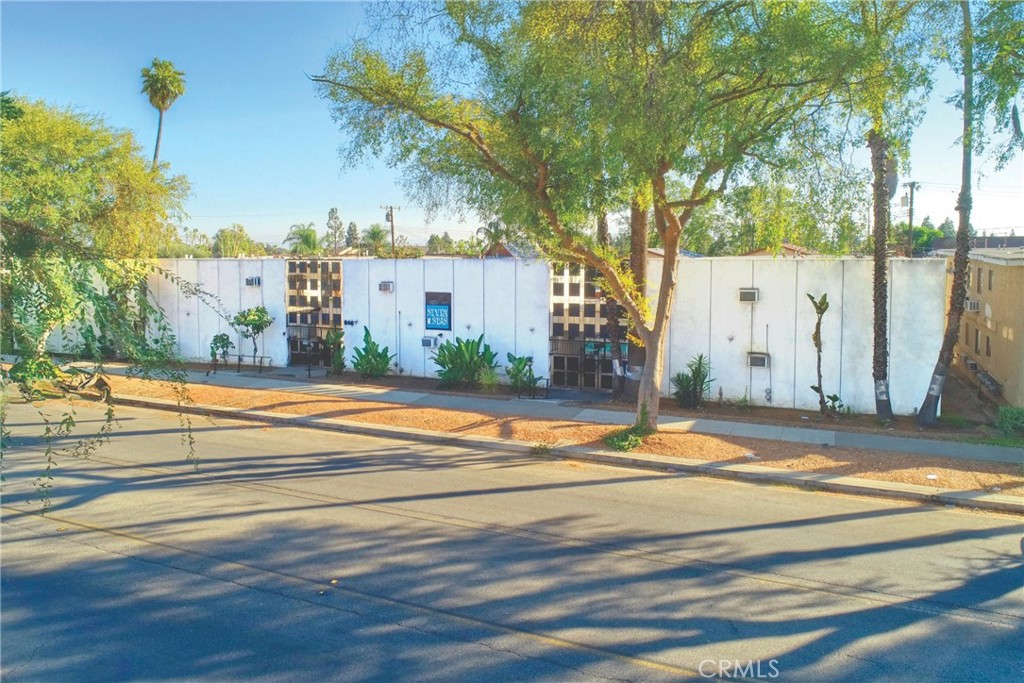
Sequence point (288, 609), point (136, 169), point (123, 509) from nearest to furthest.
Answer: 1. point (288, 609)
2. point (123, 509)
3. point (136, 169)

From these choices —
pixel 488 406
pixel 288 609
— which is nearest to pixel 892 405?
pixel 488 406

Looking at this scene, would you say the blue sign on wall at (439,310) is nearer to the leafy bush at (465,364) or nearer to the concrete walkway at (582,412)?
the leafy bush at (465,364)

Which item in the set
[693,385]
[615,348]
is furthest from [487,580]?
[615,348]

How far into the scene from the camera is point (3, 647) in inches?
225

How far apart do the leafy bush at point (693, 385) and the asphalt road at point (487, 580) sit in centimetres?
543

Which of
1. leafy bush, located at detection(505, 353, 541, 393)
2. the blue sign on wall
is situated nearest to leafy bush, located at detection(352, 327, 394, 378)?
the blue sign on wall

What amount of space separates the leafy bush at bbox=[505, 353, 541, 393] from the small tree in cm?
769

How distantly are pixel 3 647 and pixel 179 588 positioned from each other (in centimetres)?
134

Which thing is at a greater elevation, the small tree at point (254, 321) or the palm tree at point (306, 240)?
the palm tree at point (306, 240)

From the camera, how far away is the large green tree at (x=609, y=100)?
398 inches

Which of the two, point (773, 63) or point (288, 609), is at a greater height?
point (773, 63)

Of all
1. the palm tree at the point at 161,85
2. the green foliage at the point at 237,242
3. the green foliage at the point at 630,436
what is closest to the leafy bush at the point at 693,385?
the green foliage at the point at 630,436

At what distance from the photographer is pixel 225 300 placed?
22.3m

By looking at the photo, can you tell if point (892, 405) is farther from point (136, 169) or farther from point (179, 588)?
point (136, 169)
